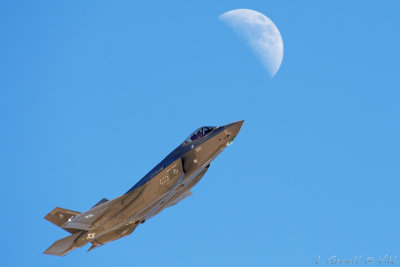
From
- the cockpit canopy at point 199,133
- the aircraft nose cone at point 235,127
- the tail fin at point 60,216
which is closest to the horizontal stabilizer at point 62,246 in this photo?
the tail fin at point 60,216

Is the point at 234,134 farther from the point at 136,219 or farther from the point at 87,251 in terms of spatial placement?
the point at 87,251

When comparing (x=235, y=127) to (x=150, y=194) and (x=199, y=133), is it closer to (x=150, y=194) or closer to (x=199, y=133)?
(x=199, y=133)

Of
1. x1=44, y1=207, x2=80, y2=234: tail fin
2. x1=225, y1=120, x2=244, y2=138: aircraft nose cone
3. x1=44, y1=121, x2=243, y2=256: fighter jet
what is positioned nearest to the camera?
x1=225, y1=120, x2=244, y2=138: aircraft nose cone

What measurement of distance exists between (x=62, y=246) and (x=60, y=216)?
2052mm

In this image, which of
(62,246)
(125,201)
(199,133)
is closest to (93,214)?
(125,201)

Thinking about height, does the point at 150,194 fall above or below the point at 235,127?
below

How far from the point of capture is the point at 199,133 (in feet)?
132

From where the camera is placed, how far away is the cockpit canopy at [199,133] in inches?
1576

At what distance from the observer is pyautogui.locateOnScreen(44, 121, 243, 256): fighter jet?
3900 cm

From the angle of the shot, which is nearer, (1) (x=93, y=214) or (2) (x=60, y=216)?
(1) (x=93, y=214)

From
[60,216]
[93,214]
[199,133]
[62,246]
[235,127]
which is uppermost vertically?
[199,133]

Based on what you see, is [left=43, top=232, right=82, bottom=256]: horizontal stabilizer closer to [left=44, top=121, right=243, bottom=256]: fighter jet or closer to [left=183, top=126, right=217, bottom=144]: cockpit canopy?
[left=44, top=121, right=243, bottom=256]: fighter jet

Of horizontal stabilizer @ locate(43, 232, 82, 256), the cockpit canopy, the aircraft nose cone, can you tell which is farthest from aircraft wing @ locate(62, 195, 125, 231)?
the aircraft nose cone

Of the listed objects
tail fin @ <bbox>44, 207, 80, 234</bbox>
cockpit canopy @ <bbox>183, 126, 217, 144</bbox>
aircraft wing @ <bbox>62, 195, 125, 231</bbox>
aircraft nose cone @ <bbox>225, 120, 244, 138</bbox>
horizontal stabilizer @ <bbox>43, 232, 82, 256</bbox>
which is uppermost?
cockpit canopy @ <bbox>183, 126, 217, 144</bbox>
